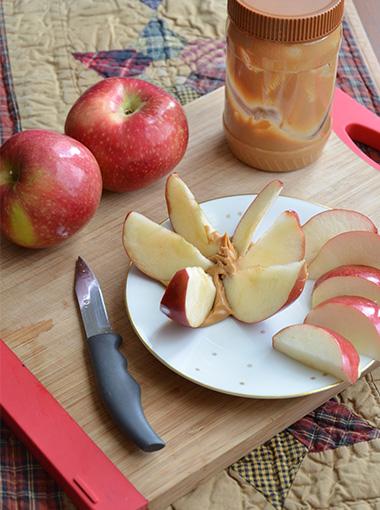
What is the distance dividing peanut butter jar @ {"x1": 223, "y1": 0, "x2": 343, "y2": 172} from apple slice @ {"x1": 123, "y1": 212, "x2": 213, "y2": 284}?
9.1 inches

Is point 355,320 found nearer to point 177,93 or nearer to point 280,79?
point 280,79

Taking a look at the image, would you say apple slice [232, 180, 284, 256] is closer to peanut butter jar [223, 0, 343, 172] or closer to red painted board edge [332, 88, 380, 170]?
peanut butter jar [223, 0, 343, 172]

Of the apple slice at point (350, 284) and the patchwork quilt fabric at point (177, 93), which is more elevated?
the apple slice at point (350, 284)

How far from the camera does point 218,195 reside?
119 cm

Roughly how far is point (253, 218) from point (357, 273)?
0.14 m

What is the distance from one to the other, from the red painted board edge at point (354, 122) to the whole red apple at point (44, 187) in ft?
1.31

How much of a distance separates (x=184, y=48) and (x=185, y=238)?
0.56 m

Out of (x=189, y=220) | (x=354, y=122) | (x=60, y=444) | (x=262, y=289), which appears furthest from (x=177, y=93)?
(x=60, y=444)

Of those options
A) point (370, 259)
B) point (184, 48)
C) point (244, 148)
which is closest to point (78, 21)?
point (184, 48)

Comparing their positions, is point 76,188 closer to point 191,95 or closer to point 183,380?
point 183,380

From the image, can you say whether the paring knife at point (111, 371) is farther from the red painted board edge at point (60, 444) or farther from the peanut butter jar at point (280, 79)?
the peanut butter jar at point (280, 79)

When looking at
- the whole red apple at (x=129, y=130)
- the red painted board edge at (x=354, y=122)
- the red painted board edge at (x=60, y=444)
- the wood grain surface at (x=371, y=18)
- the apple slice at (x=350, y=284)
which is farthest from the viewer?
the wood grain surface at (x=371, y=18)

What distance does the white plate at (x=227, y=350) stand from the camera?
93 cm

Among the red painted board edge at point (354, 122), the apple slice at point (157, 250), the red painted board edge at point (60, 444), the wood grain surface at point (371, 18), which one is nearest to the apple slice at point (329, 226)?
the apple slice at point (157, 250)
